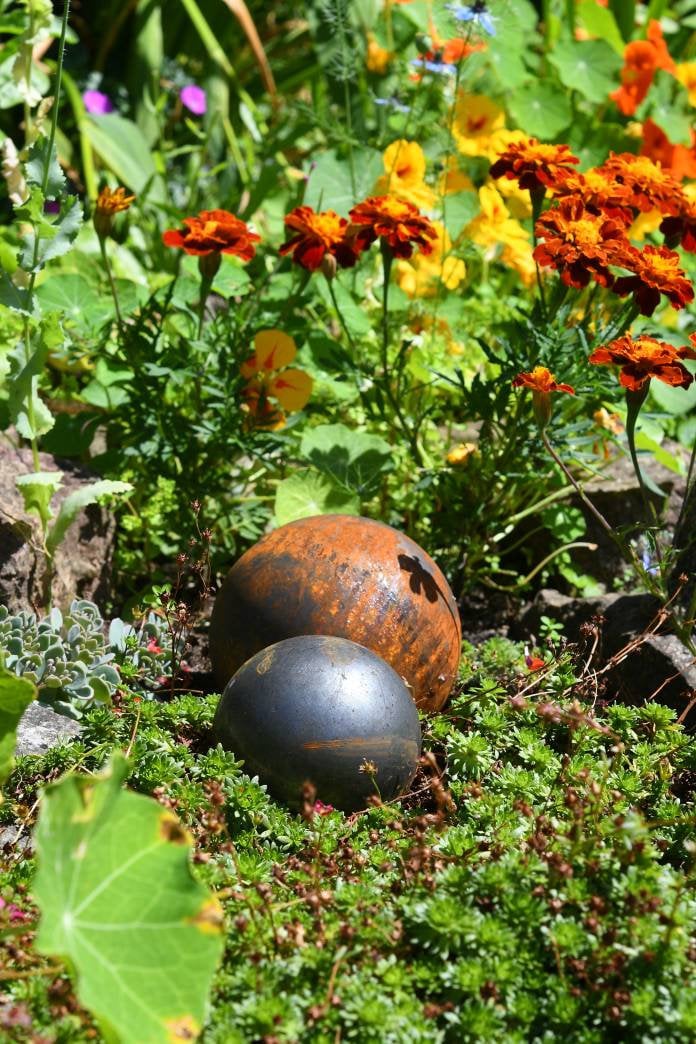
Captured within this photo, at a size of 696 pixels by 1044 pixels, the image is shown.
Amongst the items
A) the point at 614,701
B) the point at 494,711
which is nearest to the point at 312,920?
the point at 494,711

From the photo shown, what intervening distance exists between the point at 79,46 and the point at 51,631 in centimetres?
409

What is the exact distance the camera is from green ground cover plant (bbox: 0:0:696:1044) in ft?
5.88

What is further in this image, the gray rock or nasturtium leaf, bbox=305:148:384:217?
nasturtium leaf, bbox=305:148:384:217

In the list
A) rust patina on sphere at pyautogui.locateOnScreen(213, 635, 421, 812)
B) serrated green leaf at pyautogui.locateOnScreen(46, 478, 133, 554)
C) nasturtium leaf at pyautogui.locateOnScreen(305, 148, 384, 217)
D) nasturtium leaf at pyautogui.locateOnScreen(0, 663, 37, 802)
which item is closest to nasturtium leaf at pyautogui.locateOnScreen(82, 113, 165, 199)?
nasturtium leaf at pyautogui.locateOnScreen(305, 148, 384, 217)

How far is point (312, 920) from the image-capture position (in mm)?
1957

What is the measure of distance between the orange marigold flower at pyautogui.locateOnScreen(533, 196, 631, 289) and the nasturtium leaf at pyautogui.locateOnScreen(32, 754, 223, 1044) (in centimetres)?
162

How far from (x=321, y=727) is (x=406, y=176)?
2.25m

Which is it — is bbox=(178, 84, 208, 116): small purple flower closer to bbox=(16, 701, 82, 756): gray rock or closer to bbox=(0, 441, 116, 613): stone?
bbox=(0, 441, 116, 613): stone

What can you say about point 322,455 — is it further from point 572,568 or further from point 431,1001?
point 431,1001

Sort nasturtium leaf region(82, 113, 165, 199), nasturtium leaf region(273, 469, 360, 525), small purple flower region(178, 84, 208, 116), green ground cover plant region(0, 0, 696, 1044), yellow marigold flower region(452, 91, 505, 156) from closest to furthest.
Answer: green ground cover plant region(0, 0, 696, 1044)
nasturtium leaf region(273, 469, 360, 525)
yellow marigold flower region(452, 91, 505, 156)
nasturtium leaf region(82, 113, 165, 199)
small purple flower region(178, 84, 208, 116)

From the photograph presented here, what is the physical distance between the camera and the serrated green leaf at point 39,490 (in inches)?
114

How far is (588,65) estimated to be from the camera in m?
5.32

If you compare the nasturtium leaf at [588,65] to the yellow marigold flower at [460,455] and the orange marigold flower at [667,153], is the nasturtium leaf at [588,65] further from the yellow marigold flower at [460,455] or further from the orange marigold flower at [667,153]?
the yellow marigold flower at [460,455]

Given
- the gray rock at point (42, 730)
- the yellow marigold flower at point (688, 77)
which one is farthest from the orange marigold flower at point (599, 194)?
the yellow marigold flower at point (688, 77)
